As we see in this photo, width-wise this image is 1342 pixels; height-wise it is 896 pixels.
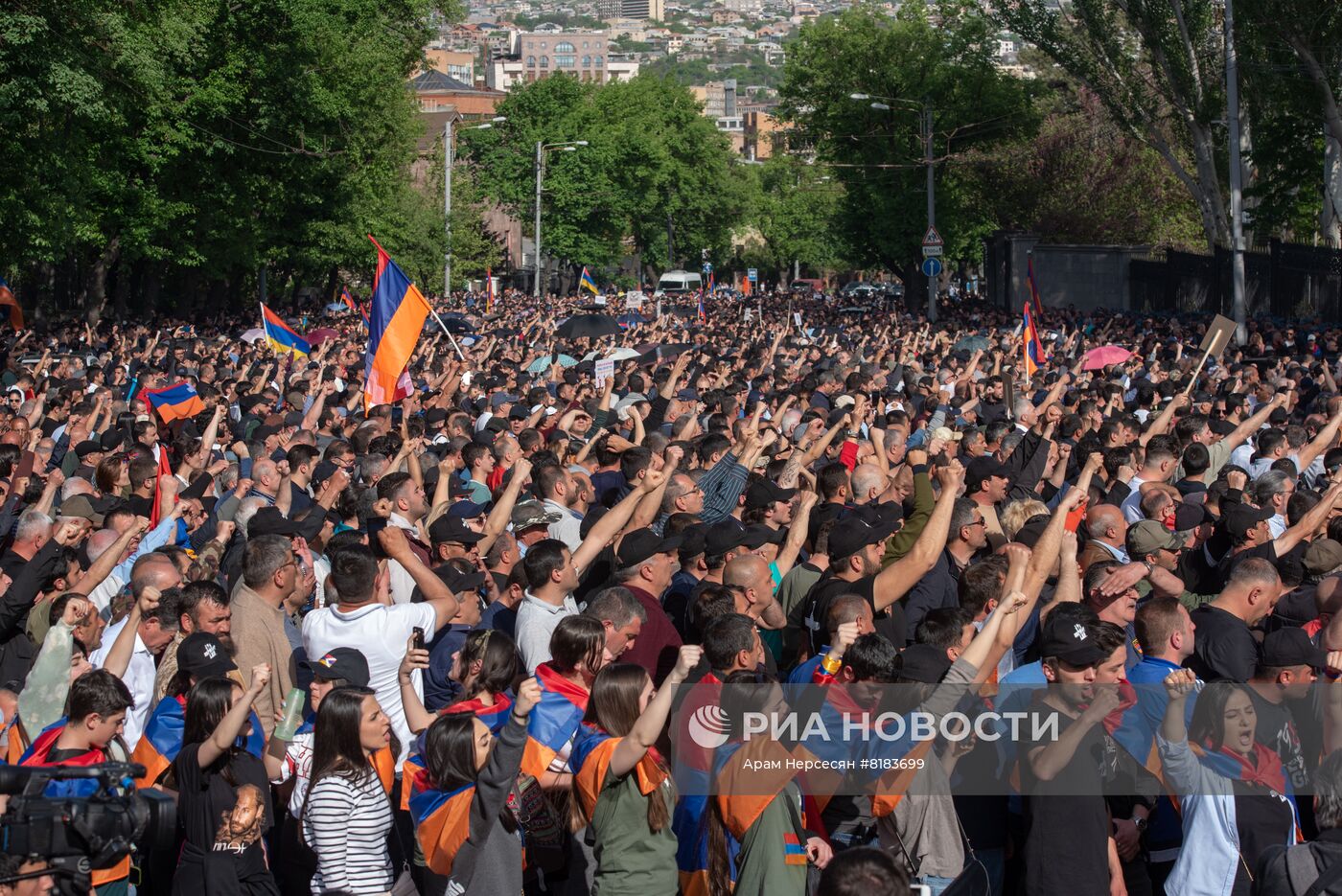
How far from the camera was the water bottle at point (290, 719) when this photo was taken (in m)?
5.86

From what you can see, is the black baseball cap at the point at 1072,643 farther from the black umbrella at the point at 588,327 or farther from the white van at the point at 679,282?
the white van at the point at 679,282

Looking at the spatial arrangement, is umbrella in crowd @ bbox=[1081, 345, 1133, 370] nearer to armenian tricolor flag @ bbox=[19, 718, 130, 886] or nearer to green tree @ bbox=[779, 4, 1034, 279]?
armenian tricolor flag @ bbox=[19, 718, 130, 886]

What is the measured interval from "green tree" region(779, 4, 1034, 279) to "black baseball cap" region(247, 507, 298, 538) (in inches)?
1645

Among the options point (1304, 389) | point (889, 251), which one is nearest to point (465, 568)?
point (1304, 389)

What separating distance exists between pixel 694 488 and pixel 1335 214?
27.4 meters

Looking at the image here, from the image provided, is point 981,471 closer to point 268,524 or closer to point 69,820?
point 268,524

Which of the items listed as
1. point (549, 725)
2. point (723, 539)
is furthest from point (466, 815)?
point (723, 539)

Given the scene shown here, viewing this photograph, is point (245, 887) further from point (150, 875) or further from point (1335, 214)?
point (1335, 214)

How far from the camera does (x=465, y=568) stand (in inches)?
310

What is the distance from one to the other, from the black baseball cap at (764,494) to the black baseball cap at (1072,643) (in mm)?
2960

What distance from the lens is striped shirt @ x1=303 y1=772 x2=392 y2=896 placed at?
5.35 meters

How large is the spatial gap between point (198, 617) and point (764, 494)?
124 inches

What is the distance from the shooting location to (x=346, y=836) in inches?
211

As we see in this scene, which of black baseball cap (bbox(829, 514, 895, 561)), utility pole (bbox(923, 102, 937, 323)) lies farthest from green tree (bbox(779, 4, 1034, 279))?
black baseball cap (bbox(829, 514, 895, 561))
